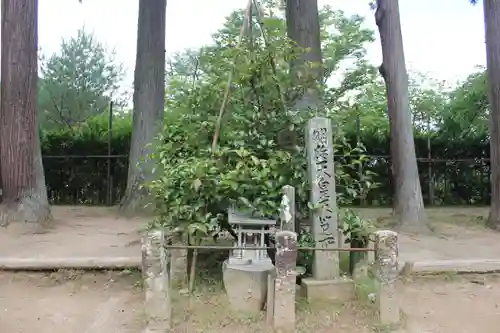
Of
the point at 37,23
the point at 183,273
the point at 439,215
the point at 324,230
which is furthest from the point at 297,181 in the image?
the point at 439,215

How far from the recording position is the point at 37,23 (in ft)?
24.4

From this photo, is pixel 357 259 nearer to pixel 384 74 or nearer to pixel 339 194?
pixel 339 194

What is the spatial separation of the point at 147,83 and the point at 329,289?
20.0ft

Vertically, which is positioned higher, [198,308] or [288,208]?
[288,208]

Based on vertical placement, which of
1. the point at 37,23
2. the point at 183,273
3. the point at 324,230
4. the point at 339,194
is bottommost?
the point at 183,273

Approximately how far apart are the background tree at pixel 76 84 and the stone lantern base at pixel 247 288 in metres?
15.2

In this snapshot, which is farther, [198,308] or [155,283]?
[198,308]

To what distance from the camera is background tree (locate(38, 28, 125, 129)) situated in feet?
61.1

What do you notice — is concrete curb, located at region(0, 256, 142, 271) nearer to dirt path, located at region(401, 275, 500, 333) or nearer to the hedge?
dirt path, located at region(401, 275, 500, 333)

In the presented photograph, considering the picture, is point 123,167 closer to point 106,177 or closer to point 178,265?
point 106,177

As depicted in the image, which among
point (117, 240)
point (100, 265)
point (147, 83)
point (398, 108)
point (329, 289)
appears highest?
point (147, 83)

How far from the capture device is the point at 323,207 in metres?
4.02

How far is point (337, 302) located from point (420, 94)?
15.3m

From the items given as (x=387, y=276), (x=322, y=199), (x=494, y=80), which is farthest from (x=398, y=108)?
(x=387, y=276)
